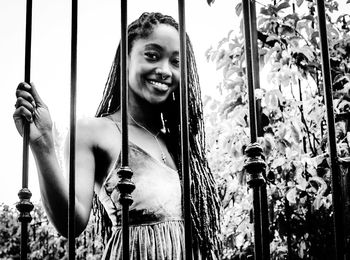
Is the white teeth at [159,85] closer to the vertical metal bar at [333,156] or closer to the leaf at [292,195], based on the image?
the leaf at [292,195]

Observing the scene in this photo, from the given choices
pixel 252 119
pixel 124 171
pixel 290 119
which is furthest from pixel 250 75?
pixel 290 119

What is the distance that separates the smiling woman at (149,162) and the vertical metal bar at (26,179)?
0.41m

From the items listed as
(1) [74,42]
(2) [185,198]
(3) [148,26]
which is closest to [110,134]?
Answer: (3) [148,26]

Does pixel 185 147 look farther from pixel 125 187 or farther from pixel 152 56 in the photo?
pixel 152 56

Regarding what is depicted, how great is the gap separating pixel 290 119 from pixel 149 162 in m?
1.06

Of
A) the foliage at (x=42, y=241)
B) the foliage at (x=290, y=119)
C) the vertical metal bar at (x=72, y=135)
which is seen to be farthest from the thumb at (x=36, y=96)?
the foliage at (x=42, y=241)

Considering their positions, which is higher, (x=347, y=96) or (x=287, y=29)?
(x=287, y=29)

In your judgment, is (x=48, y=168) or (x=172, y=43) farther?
(x=172, y=43)

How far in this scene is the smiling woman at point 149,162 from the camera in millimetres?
2076

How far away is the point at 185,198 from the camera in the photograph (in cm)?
118

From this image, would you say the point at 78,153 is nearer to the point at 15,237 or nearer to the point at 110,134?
the point at 110,134

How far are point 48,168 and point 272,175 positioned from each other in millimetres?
1674

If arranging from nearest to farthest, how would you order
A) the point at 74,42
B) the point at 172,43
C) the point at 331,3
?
the point at 74,42, the point at 172,43, the point at 331,3

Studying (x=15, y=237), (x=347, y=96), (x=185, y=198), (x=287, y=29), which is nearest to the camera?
(x=185, y=198)
